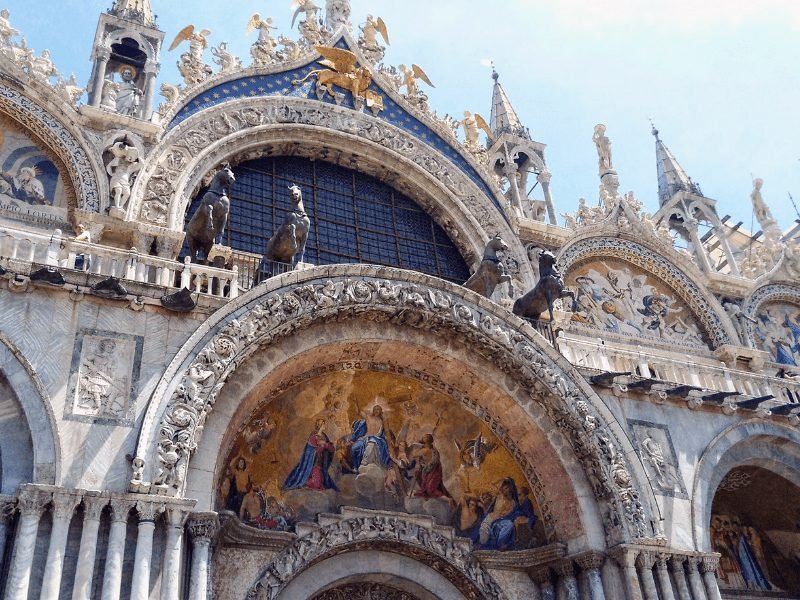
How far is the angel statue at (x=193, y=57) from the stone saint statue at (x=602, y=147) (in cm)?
917

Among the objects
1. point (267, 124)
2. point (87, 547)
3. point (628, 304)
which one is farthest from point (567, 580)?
point (267, 124)

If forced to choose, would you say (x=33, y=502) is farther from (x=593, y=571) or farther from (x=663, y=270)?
(x=663, y=270)

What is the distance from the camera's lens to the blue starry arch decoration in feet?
46.8

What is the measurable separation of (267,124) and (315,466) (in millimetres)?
6701

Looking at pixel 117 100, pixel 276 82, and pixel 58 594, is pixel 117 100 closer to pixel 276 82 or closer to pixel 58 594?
pixel 276 82

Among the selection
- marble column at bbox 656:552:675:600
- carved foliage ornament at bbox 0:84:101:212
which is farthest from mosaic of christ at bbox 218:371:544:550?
carved foliage ornament at bbox 0:84:101:212

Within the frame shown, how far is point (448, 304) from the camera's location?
36.7 ft

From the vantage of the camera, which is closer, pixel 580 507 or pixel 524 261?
→ pixel 580 507

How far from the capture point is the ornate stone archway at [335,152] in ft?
43.7

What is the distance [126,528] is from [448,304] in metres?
5.19

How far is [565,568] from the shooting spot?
10758mm

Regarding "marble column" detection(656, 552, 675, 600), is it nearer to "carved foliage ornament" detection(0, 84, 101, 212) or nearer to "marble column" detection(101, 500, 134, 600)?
"marble column" detection(101, 500, 134, 600)

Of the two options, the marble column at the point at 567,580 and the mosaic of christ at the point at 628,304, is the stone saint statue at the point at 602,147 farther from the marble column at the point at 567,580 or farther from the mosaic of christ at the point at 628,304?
the marble column at the point at 567,580

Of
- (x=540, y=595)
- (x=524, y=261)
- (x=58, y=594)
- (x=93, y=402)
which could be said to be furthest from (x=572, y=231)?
(x=58, y=594)
